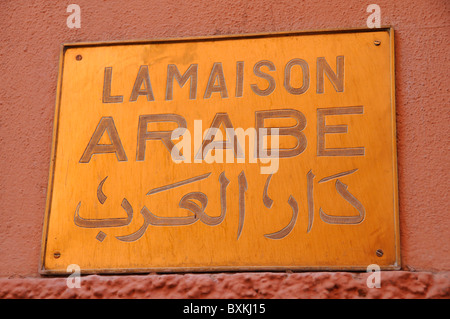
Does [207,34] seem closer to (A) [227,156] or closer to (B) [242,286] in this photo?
(A) [227,156]

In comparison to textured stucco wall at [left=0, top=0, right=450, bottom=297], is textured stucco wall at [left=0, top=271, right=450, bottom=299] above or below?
below

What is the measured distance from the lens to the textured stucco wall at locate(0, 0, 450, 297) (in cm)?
114

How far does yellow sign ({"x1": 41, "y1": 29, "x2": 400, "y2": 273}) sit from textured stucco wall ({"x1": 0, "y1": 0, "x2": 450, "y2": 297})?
33 mm

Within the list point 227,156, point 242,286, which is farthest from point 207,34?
point 242,286

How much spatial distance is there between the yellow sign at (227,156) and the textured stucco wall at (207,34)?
0.03 metres

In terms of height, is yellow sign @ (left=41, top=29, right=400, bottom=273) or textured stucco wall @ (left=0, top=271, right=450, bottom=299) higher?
yellow sign @ (left=41, top=29, right=400, bottom=273)

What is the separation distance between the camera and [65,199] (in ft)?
4.09

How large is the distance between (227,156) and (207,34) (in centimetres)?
31

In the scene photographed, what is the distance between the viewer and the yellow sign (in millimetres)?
1163

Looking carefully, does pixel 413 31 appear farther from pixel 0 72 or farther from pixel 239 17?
pixel 0 72
